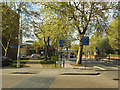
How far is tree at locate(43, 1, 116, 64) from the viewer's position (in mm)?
17344

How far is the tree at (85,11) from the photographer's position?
683 inches

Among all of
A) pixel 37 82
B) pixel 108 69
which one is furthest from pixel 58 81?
pixel 108 69

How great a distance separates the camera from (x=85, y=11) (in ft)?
60.7

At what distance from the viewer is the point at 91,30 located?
18.8 meters

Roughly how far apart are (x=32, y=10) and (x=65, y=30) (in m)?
7.64

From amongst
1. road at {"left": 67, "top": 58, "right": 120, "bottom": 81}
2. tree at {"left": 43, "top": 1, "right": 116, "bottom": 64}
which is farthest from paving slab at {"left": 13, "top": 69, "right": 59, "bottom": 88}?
tree at {"left": 43, "top": 1, "right": 116, "bottom": 64}

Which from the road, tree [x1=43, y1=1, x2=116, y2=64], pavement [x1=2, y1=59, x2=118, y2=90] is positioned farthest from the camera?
tree [x1=43, y1=1, x2=116, y2=64]

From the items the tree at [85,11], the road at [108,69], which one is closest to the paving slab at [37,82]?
the road at [108,69]

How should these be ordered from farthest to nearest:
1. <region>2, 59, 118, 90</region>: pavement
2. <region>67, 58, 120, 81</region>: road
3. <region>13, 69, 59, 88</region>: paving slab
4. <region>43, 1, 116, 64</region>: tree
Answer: <region>43, 1, 116, 64</region>: tree < <region>67, 58, 120, 81</region>: road < <region>2, 59, 118, 90</region>: pavement < <region>13, 69, 59, 88</region>: paving slab

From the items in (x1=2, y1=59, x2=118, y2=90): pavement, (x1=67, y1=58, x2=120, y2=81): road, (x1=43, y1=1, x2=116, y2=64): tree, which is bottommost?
(x1=67, y1=58, x2=120, y2=81): road

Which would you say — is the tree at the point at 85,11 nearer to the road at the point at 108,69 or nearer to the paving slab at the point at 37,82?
the road at the point at 108,69

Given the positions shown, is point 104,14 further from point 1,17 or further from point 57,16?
point 1,17

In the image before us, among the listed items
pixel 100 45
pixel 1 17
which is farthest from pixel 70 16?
pixel 100 45

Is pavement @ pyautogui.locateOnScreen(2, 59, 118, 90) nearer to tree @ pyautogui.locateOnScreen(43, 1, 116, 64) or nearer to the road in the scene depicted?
the road
